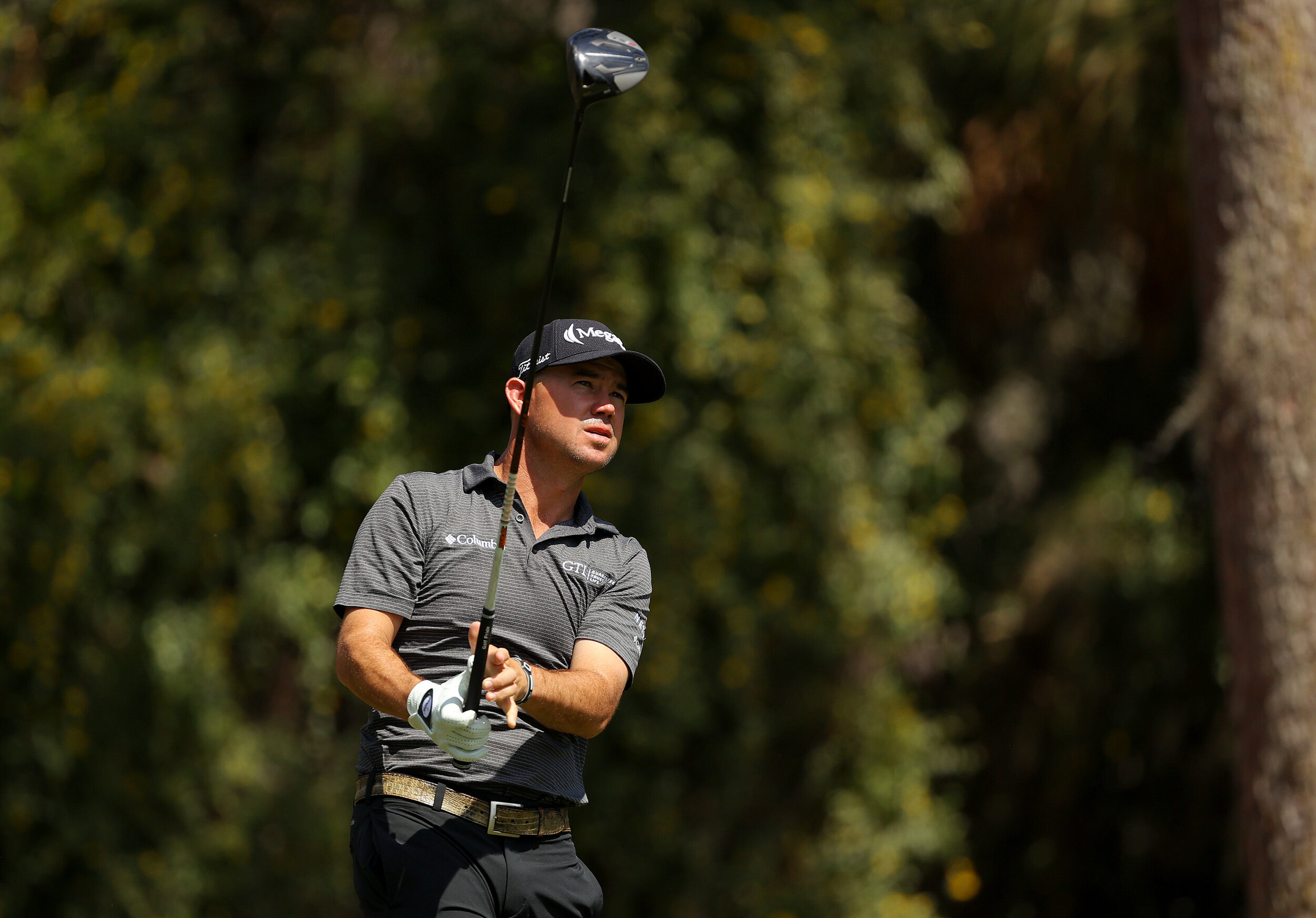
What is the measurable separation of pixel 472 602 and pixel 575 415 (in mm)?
473

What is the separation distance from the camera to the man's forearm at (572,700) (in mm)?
3139

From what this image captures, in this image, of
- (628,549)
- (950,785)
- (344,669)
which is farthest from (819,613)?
(344,669)

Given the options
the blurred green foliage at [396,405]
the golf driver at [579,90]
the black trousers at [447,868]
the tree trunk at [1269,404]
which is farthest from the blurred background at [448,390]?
the black trousers at [447,868]

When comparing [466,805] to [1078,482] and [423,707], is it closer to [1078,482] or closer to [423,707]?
[423,707]

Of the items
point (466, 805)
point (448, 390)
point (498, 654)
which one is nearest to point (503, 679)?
point (498, 654)

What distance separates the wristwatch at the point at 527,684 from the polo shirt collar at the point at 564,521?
0.41 m

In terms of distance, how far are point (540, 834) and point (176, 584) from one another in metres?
5.27

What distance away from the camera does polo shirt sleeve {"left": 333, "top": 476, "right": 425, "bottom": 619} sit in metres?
3.24

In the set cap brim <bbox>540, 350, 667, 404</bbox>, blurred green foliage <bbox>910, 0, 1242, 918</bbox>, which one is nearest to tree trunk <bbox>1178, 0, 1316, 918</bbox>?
blurred green foliage <bbox>910, 0, 1242, 918</bbox>

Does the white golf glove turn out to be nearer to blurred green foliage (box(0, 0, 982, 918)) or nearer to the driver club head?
the driver club head

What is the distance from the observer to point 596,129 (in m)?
8.08

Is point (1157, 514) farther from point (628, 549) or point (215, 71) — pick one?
point (628, 549)

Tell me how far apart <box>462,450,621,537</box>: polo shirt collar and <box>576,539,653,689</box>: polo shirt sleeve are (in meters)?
0.12

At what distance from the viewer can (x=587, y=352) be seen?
3473 mm
